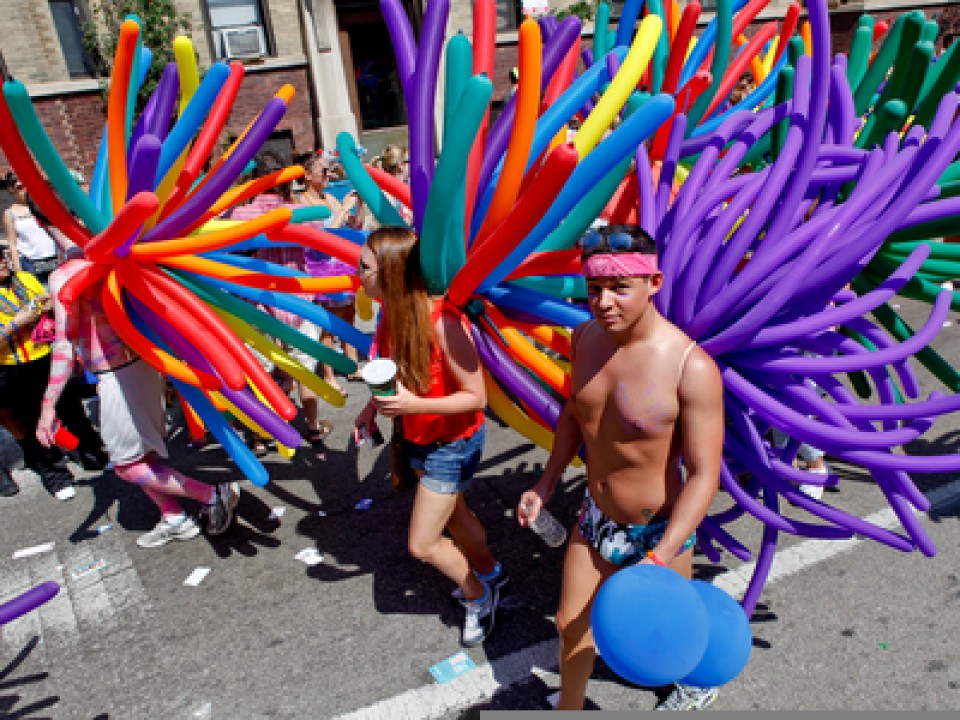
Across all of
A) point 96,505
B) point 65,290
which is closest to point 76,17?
point 96,505

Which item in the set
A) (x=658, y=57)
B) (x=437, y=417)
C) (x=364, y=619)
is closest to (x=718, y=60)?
(x=658, y=57)

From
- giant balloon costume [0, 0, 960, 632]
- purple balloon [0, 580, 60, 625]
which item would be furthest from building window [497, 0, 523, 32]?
purple balloon [0, 580, 60, 625]

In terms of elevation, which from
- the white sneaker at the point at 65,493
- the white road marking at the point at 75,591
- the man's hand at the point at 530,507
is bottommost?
the white sneaker at the point at 65,493

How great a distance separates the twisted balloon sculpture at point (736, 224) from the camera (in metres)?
2.10

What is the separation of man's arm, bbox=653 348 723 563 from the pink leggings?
2585 mm

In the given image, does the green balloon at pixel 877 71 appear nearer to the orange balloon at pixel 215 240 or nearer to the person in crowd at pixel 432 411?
the person in crowd at pixel 432 411

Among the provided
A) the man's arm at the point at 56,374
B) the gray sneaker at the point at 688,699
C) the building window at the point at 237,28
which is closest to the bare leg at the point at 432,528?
the gray sneaker at the point at 688,699

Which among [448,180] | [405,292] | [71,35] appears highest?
[71,35]

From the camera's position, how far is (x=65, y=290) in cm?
269

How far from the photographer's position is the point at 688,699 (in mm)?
2467

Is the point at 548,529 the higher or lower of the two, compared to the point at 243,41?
lower

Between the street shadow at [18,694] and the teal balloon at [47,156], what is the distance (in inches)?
72.0

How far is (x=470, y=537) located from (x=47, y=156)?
213 cm

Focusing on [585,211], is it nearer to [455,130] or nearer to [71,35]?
[455,130]
